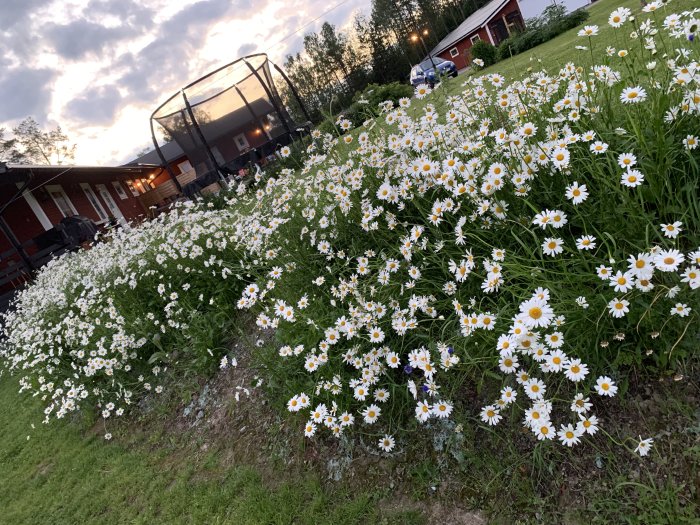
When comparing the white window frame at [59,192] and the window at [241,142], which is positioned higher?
the white window frame at [59,192]

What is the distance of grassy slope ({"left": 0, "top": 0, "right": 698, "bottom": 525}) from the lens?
135 centimetres

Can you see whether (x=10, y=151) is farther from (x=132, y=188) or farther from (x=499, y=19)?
(x=499, y=19)

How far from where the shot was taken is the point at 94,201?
61.8 ft

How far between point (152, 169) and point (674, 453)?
28.9m

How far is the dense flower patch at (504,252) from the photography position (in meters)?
1.43

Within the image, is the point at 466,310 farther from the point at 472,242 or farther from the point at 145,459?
the point at 145,459

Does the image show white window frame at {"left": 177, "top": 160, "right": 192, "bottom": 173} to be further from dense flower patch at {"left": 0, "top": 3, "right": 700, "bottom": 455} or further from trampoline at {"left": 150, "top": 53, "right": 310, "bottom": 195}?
dense flower patch at {"left": 0, "top": 3, "right": 700, "bottom": 455}

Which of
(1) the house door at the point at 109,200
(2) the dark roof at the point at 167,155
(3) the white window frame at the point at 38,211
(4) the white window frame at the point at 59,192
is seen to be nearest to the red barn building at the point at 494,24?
(2) the dark roof at the point at 167,155

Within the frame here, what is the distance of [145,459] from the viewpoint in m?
2.99

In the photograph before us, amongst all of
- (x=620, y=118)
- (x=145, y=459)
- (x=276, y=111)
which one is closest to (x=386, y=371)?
(x=620, y=118)

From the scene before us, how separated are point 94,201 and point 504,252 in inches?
827

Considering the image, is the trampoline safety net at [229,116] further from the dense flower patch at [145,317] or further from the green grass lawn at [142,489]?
the green grass lawn at [142,489]

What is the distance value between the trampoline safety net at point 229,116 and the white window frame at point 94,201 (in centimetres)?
1063

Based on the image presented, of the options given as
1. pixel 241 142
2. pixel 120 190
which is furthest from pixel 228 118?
pixel 120 190
